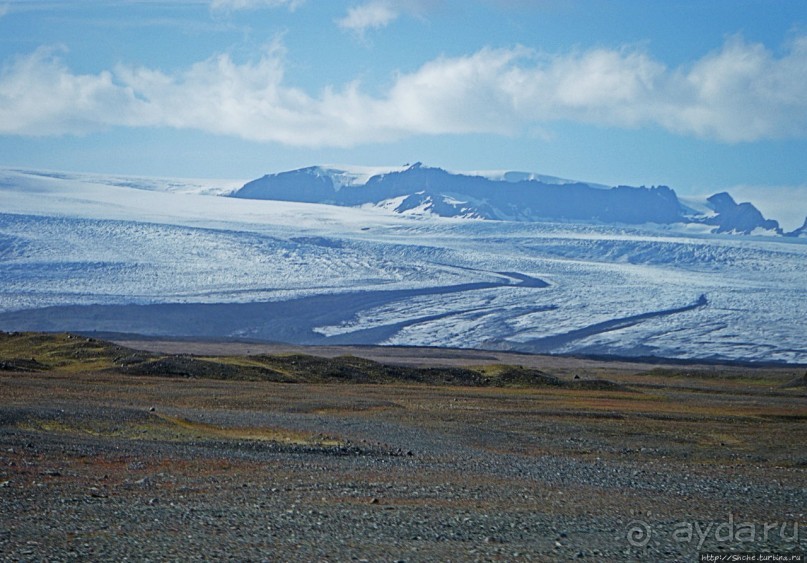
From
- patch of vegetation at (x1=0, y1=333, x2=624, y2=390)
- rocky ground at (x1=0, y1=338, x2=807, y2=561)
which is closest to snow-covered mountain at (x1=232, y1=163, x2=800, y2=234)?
patch of vegetation at (x1=0, y1=333, x2=624, y2=390)

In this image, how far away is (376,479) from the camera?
1358 cm

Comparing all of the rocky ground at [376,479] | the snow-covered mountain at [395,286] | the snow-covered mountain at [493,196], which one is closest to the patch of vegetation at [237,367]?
the rocky ground at [376,479]

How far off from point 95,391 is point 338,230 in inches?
2633

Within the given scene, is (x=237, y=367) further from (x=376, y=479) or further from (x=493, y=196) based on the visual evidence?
(x=493, y=196)

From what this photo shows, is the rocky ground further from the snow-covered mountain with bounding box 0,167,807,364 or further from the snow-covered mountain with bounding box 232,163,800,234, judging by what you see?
the snow-covered mountain with bounding box 232,163,800,234

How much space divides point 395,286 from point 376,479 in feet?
208

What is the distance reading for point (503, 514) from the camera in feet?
35.9

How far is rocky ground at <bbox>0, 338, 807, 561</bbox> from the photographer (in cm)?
908

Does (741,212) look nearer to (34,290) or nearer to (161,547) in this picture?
(34,290)

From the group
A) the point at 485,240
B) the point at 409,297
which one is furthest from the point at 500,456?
the point at 485,240

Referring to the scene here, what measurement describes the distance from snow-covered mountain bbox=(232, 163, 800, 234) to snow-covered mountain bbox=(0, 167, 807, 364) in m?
51.2

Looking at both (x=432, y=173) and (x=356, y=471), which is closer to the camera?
(x=356, y=471)

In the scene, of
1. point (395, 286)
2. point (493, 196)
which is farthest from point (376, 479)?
point (493, 196)

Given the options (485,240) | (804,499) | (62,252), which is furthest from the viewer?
(485,240)
